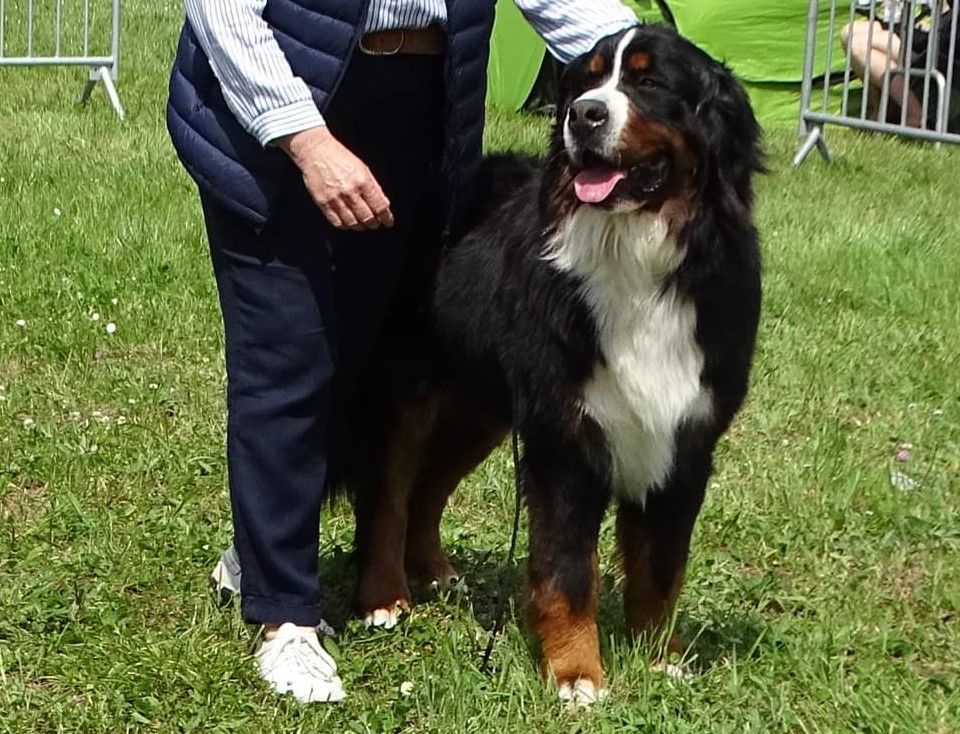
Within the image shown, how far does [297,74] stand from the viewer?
9.83 feet

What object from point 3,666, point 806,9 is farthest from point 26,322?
point 806,9

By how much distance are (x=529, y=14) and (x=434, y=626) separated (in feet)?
4.98

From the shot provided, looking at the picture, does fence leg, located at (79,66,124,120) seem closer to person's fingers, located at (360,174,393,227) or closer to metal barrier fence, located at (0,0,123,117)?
metal barrier fence, located at (0,0,123,117)

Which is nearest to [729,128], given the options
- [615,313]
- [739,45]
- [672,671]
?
[615,313]

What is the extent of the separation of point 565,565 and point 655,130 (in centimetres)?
98

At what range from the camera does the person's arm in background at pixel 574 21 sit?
330 centimetres

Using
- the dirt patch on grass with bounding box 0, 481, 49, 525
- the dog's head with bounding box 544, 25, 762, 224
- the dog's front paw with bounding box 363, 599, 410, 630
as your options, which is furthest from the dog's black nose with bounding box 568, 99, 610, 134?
the dirt patch on grass with bounding box 0, 481, 49, 525

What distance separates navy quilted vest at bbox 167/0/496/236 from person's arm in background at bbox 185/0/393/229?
6cm

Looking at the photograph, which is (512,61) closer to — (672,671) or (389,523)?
(389,523)

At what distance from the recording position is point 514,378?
3320 mm

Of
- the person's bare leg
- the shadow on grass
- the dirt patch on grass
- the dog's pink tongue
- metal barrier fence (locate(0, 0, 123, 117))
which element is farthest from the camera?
the person's bare leg

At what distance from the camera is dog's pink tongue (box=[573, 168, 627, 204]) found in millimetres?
3029

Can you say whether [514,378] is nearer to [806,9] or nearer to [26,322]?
[26,322]

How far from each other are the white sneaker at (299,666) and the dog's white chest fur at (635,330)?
33.1 inches
